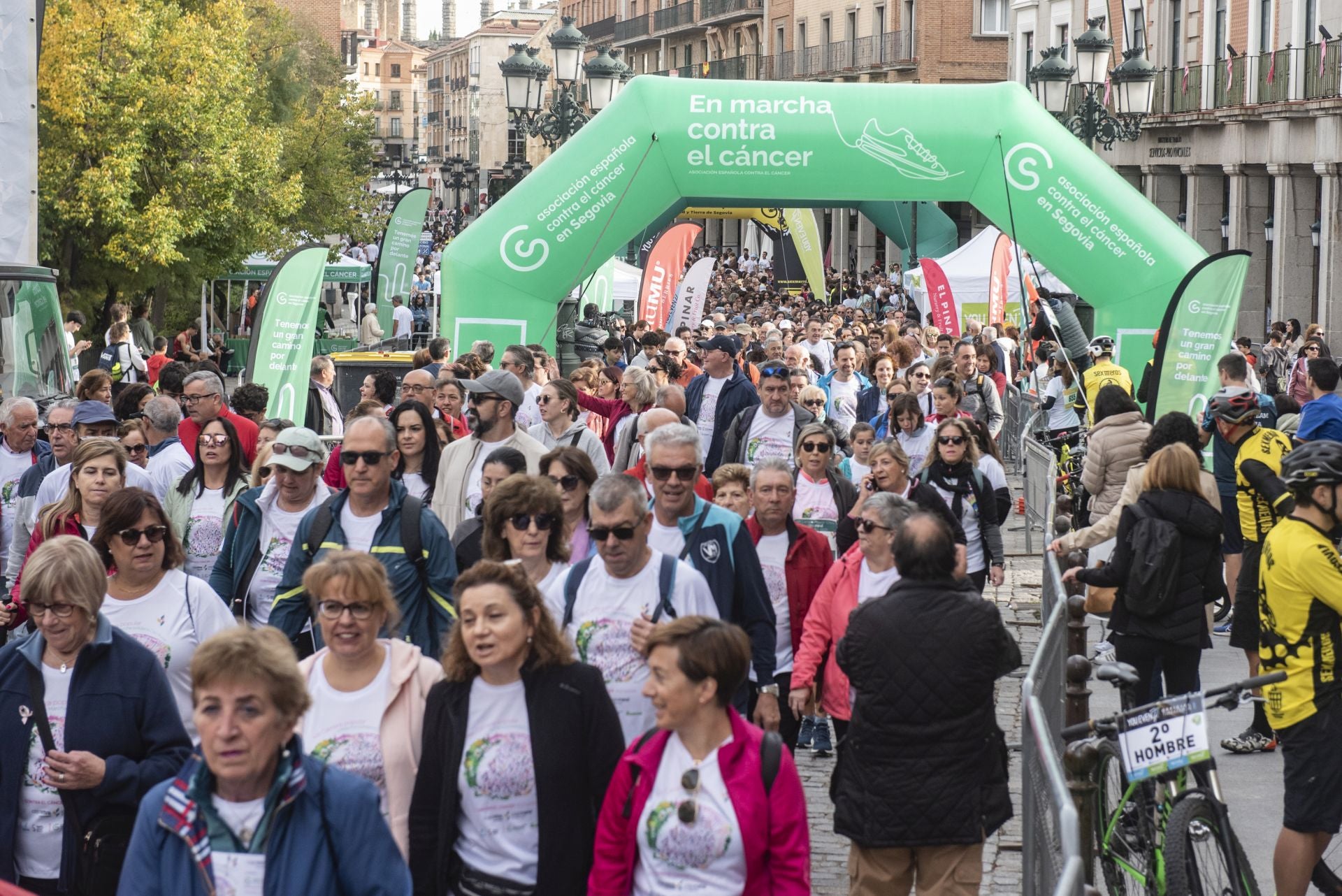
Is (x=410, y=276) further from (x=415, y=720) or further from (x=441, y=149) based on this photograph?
(x=441, y=149)

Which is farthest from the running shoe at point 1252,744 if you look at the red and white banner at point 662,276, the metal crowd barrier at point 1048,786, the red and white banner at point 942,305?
the red and white banner at point 662,276

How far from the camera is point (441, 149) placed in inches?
6654

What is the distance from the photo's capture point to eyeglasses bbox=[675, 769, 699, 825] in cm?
434

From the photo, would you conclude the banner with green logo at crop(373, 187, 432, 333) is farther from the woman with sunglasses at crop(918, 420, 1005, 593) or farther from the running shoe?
the running shoe

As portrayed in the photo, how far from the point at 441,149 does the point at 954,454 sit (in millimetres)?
163520

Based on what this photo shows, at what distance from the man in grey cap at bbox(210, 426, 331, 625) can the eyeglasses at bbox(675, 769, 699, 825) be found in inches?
118

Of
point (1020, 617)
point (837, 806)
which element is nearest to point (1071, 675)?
point (837, 806)

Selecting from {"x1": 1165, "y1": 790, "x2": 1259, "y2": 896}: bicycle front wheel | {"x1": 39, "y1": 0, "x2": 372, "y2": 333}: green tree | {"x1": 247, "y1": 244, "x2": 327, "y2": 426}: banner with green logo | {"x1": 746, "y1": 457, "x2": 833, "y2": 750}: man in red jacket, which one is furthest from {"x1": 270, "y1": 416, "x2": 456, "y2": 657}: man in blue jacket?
{"x1": 39, "y1": 0, "x2": 372, "y2": 333}: green tree

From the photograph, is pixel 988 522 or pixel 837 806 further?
pixel 988 522

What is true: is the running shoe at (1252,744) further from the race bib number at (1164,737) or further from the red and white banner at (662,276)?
the red and white banner at (662,276)

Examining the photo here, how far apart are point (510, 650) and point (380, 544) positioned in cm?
193

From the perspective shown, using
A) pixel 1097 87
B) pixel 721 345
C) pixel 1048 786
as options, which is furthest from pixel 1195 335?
pixel 1048 786

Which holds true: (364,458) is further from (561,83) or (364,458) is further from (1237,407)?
(561,83)

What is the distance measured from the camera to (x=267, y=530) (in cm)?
711
